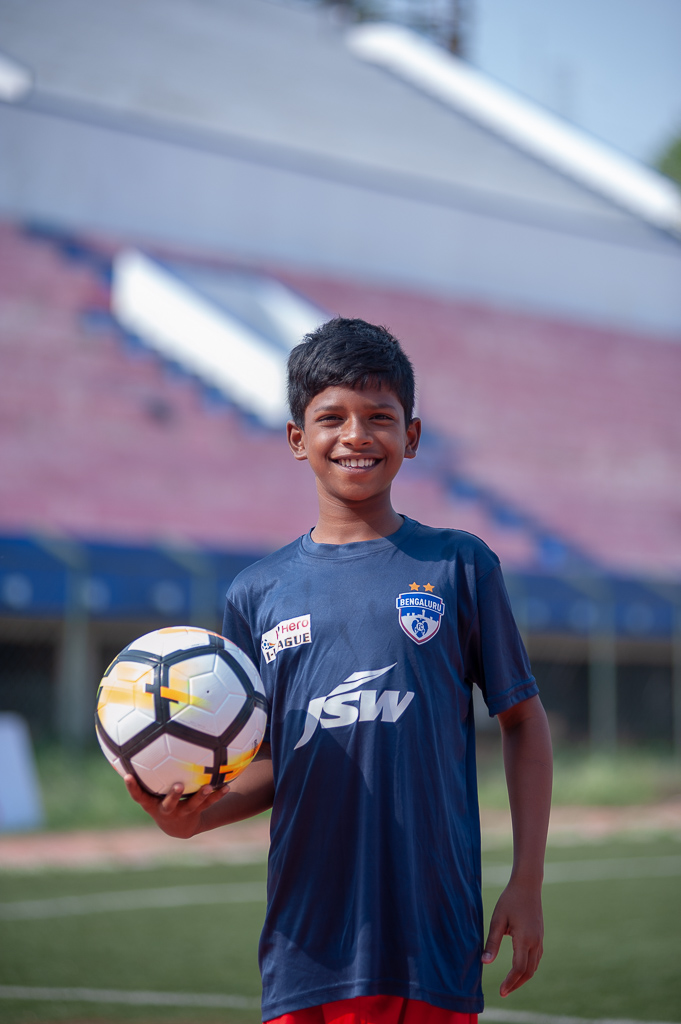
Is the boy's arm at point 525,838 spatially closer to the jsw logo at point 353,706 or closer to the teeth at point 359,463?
the jsw logo at point 353,706

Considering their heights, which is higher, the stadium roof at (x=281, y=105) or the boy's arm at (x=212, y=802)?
the stadium roof at (x=281, y=105)

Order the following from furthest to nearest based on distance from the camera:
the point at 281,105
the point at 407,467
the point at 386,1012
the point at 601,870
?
the point at 281,105 < the point at 407,467 < the point at 601,870 < the point at 386,1012

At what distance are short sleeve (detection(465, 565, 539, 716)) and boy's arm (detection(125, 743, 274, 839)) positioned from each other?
20.9 inches

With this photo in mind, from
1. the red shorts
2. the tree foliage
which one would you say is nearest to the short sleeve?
the red shorts

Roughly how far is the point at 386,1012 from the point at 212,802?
1.71 ft

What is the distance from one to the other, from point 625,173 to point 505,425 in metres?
10.6

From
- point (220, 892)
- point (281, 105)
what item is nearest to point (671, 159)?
point (281, 105)

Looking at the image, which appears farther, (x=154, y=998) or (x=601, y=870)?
(x=601, y=870)

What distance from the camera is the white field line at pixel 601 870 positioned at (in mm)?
9016

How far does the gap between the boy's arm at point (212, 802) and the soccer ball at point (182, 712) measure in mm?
25

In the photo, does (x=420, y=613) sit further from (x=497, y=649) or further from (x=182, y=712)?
(x=182, y=712)

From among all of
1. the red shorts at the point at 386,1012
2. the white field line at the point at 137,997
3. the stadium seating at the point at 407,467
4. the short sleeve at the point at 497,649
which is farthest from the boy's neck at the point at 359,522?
the stadium seating at the point at 407,467

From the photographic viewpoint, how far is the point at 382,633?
236cm

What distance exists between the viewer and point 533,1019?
5.17m
